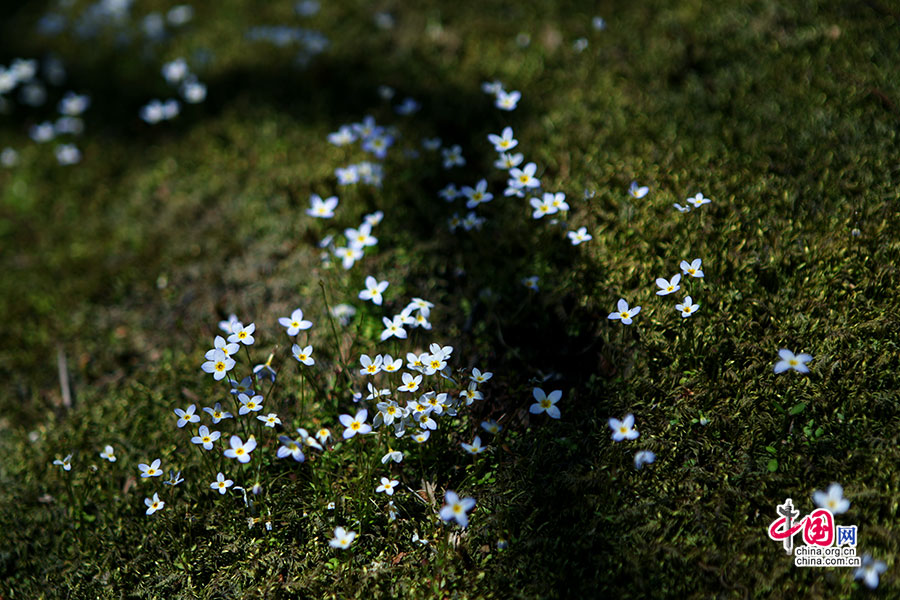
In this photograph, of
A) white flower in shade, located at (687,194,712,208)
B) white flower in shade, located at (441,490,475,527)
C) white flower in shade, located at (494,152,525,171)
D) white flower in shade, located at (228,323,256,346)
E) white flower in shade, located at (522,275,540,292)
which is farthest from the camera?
white flower in shade, located at (494,152,525,171)

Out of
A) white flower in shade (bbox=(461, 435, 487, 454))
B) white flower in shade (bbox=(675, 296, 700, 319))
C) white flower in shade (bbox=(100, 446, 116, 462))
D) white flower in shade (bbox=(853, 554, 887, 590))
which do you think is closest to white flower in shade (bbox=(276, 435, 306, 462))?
white flower in shade (bbox=(461, 435, 487, 454))

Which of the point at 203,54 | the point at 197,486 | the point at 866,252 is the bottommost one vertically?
the point at 197,486

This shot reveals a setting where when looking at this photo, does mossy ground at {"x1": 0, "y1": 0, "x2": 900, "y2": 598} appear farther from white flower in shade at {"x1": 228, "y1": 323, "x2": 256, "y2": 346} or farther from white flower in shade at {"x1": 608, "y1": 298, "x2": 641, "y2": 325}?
white flower in shade at {"x1": 228, "y1": 323, "x2": 256, "y2": 346}

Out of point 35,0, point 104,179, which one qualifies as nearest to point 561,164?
point 104,179

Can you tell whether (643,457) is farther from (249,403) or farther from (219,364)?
(219,364)

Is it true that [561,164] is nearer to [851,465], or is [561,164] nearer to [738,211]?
[738,211]

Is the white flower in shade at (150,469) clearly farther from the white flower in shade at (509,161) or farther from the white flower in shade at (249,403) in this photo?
the white flower in shade at (509,161)
